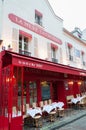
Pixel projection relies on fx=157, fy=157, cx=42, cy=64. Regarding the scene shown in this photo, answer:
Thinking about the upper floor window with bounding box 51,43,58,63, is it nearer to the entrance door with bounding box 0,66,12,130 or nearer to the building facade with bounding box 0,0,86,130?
the building facade with bounding box 0,0,86,130

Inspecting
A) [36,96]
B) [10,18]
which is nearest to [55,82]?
[36,96]

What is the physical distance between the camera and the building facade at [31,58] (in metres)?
6.62

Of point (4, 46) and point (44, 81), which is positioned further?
point (44, 81)

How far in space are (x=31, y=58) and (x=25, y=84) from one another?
2.98 meters

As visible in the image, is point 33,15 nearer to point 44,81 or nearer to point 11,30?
point 11,30

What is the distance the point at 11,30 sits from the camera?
9.06 m

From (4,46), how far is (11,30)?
4.22 feet

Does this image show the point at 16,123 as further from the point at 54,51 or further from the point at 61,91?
the point at 54,51

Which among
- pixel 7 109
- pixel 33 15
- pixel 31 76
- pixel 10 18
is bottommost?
pixel 7 109

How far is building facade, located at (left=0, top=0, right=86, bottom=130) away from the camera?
6620 millimetres

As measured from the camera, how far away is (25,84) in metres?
9.72

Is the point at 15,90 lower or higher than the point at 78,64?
lower

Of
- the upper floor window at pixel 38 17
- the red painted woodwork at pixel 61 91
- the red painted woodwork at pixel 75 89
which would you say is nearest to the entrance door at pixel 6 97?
the upper floor window at pixel 38 17

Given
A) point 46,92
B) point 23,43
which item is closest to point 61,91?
point 46,92
